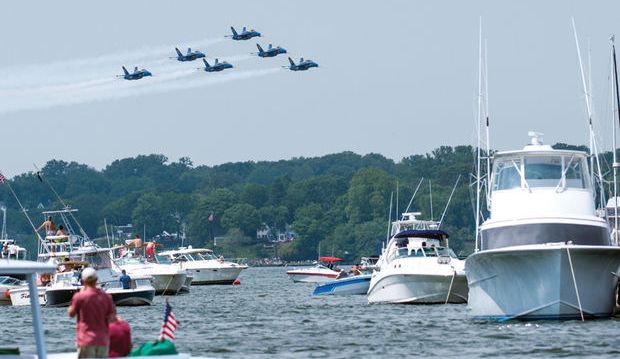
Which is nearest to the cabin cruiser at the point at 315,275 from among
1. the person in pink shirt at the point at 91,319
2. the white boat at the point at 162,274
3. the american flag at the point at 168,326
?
the white boat at the point at 162,274

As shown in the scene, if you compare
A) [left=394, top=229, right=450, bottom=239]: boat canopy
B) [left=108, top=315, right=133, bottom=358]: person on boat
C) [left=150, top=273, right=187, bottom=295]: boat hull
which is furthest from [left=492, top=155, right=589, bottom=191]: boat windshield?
[left=150, top=273, right=187, bottom=295]: boat hull

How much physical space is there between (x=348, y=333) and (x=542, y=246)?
6.83 m

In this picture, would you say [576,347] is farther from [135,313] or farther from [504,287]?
[135,313]

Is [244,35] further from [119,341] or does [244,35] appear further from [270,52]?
[119,341]

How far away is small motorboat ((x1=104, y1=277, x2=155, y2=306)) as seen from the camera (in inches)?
2803

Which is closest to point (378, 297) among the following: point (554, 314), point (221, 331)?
point (221, 331)

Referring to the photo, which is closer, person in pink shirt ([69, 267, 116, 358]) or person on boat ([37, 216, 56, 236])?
person in pink shirt ([69, 267, 116, 358])

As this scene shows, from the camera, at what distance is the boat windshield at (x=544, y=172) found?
161 ft

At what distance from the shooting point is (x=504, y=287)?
47125mm

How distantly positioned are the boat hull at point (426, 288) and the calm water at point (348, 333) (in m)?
1.05

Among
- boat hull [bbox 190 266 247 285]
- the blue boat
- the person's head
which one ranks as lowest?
the person's head

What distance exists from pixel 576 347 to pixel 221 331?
50.5 feet

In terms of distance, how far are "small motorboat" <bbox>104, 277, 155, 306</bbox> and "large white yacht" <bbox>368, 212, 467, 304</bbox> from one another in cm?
1108

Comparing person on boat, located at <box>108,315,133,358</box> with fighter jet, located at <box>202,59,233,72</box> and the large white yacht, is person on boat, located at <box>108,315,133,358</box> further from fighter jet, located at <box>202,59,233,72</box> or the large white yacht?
fighter jet, located at <box>202,59,233,72</box>
